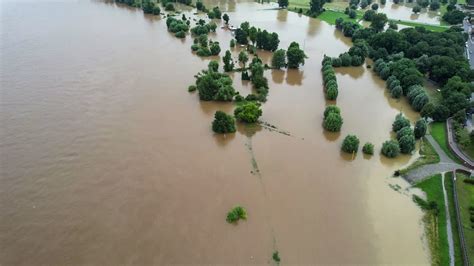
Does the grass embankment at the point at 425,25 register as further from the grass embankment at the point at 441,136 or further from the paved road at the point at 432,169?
the paved road at the point at 432,169

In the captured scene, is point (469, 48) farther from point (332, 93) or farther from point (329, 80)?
point (332, 93)

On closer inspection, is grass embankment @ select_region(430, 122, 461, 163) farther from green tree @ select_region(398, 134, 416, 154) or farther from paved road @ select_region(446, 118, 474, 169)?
green tree @ select_region(398, 134, 416, 154)

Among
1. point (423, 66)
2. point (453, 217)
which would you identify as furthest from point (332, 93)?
point (453, 217)

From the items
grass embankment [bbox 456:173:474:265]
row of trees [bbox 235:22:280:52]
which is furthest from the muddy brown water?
row of trees [bbox 235:22:280:52]

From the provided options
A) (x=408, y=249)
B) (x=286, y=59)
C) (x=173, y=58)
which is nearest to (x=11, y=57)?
(x=173, y=58)

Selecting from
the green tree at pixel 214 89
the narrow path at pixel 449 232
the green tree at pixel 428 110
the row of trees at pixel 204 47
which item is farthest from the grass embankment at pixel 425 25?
the narrow path at pixel 449 232

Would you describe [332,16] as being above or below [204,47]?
above

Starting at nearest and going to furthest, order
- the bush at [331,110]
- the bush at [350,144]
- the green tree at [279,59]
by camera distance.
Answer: the bush at [350,144] < the bush at [331,110] < the green tree at [279,59]

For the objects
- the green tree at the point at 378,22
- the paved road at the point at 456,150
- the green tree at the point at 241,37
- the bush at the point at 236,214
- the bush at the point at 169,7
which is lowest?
the bush at the point at 236,214
